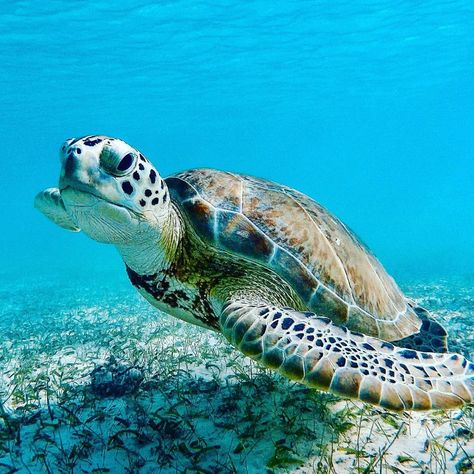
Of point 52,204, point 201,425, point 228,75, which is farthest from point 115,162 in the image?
point 228,75

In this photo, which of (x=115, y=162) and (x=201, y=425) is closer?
(x=115, y=162)

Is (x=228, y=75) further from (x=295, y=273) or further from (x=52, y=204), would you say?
(x=295, y=273)

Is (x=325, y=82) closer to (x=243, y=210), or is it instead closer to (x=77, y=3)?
(x=77, y=3)

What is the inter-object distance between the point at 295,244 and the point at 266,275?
37cm

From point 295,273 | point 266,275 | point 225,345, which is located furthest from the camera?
point 225,345

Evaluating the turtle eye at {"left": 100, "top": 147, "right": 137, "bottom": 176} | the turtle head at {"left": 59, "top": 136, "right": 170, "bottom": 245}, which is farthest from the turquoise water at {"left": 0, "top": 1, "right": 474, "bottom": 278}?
the turtle eye at {"left": 100, "top": 147, "right": 137, "bottom": 176}

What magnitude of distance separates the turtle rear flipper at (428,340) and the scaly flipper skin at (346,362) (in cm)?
119

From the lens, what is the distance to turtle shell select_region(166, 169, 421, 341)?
11.4 feet

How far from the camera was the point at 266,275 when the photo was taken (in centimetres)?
367

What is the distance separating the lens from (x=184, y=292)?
3758 millimetres

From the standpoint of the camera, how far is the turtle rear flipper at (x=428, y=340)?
3.93m

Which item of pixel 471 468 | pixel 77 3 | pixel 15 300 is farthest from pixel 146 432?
pixel 77 3

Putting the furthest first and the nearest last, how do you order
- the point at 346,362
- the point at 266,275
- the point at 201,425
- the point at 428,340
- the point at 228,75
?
the point at 228,75 < the point at 428,340 < the point at 266,275 < the point at 201,425 < the point at 346,362

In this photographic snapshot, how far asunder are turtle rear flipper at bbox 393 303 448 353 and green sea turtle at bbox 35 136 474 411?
0.4 inches
